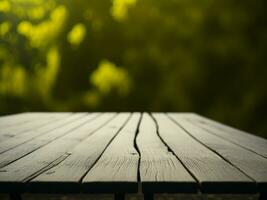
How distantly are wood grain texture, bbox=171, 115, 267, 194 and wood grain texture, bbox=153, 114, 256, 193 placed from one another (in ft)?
0.08

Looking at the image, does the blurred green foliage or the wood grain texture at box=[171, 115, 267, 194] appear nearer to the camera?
the wood grain texture at box=[171, 115, 267, 194]

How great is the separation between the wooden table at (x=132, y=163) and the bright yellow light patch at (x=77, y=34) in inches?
159

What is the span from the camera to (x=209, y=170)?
1168mm

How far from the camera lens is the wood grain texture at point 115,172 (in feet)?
3.33

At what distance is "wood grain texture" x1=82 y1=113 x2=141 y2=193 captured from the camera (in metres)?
1.01

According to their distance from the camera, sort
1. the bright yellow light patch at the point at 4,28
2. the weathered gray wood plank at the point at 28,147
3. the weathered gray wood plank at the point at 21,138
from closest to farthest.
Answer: the weathered gray wood plank at the point at 28,147
the weathered gray wood plank at the point at 21,138
the bright yellow light patch at the point at 4,28

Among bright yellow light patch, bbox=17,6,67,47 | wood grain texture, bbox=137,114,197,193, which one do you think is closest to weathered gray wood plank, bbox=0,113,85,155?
wood grain texture, bbox=137,114,197,193

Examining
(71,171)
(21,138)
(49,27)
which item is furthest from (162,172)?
(49,27)

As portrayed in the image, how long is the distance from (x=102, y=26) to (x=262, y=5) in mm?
2208

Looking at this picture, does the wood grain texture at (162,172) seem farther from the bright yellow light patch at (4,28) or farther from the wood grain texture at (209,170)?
the bright yellow light patch at (4,28)

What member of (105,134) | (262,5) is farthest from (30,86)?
(105,134)

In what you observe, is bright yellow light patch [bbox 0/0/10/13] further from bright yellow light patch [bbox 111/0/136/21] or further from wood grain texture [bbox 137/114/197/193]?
wood grain texture [bbox 137/114/197/193]

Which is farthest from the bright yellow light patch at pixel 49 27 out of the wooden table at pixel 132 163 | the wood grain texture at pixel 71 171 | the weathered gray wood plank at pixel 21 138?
the wood grain texture at pixel 71 171

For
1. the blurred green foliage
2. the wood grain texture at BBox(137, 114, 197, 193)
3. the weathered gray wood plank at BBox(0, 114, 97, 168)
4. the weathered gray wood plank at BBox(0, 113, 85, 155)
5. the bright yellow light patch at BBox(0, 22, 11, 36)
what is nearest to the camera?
the wood grain texture at BBox(137, 114, 197, 193)
